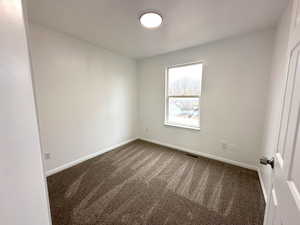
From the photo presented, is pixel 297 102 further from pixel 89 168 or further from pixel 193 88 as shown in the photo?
pixel 89 168

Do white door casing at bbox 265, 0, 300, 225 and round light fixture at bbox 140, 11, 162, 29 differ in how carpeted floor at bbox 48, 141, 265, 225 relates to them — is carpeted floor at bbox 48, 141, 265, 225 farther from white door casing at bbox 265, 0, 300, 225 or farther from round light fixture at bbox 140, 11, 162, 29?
round light fixture at bbox 140, 11, 162, 29

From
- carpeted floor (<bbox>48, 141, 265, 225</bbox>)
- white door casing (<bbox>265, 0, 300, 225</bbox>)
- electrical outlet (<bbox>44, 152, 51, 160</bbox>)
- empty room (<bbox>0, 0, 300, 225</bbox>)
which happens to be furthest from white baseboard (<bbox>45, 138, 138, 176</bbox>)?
white door casing (<bbox>265, 0, 300, 225</bbox>)

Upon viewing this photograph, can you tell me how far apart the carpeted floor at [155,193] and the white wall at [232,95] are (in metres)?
0.41

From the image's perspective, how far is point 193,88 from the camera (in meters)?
2.86

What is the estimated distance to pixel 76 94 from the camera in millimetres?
2383

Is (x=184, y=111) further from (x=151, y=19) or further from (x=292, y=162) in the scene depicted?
(x=292, y=162)

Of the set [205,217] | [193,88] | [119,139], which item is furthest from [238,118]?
[119,139]

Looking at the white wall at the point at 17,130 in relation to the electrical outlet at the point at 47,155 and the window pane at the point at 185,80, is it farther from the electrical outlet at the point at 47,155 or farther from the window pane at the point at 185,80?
the window pane at the point at 185,80

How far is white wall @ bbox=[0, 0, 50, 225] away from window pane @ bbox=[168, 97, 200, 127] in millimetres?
2819

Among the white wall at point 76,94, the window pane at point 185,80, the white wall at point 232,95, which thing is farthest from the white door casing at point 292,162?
the white wall at point 76,94

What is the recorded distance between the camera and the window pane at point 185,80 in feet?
9.14

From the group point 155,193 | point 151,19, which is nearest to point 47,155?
point 155,193

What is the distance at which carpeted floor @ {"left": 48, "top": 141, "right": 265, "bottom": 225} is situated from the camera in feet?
4.56

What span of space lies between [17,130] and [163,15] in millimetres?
1915
